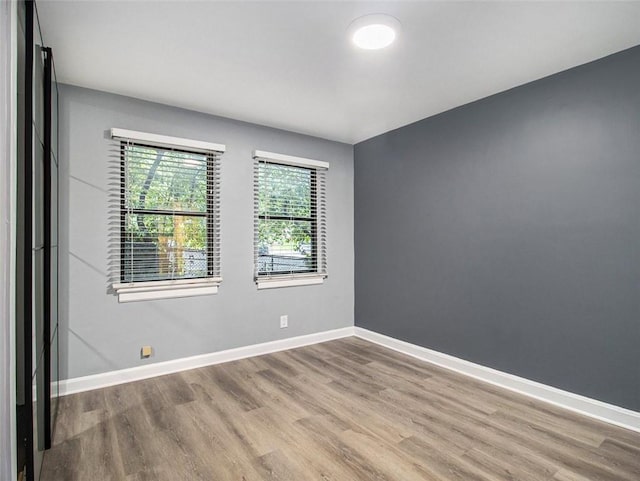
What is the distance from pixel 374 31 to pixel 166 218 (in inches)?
92.8

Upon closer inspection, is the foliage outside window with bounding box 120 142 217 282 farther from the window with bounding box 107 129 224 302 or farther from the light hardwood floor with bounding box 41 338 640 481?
the light hardwood floor with bounding box 41 338 640 481

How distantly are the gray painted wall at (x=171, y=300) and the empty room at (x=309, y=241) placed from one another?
2 cm

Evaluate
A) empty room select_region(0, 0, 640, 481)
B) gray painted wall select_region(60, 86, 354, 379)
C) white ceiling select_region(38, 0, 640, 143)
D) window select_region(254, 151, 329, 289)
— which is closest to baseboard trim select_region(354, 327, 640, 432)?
empty room select_region(0, 0, 640, 481)

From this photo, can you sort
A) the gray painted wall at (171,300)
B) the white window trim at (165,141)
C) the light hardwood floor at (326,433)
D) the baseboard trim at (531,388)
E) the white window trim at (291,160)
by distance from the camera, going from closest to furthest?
the light hardwood floor at (326,433), the baseboard trim at (531,388), the gray painted wall at (171,300), the white window trim at (165,141), the white window trim at (291,160)

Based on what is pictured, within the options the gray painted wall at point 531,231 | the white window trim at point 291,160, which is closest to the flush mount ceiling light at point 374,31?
the gray painted wall at point 531,231

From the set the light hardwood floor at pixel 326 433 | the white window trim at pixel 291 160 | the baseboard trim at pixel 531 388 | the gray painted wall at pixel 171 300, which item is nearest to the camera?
the light hardwood floor at pixel 326 433

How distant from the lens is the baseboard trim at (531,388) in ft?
7.79

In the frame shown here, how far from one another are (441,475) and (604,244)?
1.89m

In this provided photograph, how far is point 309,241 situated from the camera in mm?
4301

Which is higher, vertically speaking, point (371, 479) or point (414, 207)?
point (414, 207)

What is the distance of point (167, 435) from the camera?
2254mm

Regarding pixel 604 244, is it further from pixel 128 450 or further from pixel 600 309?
pixel 128 450

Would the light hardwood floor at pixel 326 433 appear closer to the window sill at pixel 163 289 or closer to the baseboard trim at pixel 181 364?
the baseboard trim at pixel 181 364

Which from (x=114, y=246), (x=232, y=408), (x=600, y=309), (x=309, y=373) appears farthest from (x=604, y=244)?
(x=114, y=246)
